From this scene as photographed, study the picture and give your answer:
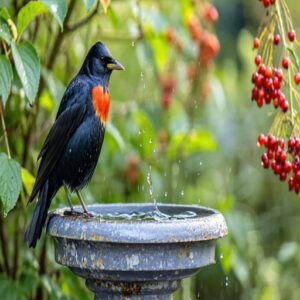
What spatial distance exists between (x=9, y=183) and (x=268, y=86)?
838 mm

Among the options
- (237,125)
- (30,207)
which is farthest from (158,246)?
(237,125)

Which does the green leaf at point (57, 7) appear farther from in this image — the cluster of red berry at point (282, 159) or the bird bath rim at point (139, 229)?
the cluster of red berry at point (282, 159)

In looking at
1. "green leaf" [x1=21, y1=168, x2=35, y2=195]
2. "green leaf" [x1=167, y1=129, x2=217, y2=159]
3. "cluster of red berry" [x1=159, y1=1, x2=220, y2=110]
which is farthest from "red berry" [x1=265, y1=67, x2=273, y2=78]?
"cluster of red berry" [x1=159, y1=1, x2=220, y2=110]

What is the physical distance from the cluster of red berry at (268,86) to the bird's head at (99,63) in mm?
486

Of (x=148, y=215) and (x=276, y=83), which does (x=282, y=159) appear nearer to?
(x=276, y=83)

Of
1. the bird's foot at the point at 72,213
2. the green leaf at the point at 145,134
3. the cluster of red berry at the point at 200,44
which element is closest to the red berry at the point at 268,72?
the bird's foot at the point at 72,213

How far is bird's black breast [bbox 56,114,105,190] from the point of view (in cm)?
288

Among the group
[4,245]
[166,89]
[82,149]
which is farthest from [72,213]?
[166,89]

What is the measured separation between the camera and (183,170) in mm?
6105

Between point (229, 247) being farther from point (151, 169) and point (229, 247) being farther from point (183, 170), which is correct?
point (183, 170)

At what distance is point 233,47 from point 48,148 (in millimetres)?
6373

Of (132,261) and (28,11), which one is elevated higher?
(28,11)

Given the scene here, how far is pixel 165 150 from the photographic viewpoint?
4.27 meters

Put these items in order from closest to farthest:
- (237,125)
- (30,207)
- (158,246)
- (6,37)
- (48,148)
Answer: (158,246) → (6,37) → (48,148) → (30,207) → (237,125)
